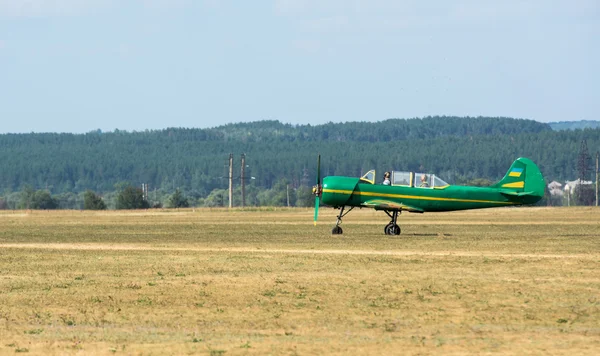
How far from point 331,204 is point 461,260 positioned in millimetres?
12468

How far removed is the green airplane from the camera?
36.9 metres

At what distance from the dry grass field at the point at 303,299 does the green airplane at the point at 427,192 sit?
5.34 m

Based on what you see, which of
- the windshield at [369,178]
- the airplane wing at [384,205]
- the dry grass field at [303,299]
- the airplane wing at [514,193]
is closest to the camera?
the dry grass field at [303,299]

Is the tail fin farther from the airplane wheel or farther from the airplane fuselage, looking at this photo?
the airplane wheel

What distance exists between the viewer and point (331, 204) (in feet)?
123

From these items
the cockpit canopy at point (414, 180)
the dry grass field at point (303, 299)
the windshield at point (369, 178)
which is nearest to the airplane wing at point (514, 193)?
the cockpit canopy at point (414, 180)

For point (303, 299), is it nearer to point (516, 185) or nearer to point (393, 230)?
point (393, 230)

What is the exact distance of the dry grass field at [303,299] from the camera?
14.1 metres

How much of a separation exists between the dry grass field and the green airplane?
5.34 metres

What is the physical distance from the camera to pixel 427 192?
3709 cm

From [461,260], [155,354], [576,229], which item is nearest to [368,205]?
[576,229]

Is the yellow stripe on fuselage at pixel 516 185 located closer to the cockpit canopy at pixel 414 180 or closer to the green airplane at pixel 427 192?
the green airplane at pixel 427 192

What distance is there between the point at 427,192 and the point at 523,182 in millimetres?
3075

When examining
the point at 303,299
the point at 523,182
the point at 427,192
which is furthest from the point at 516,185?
the point at 303,299
